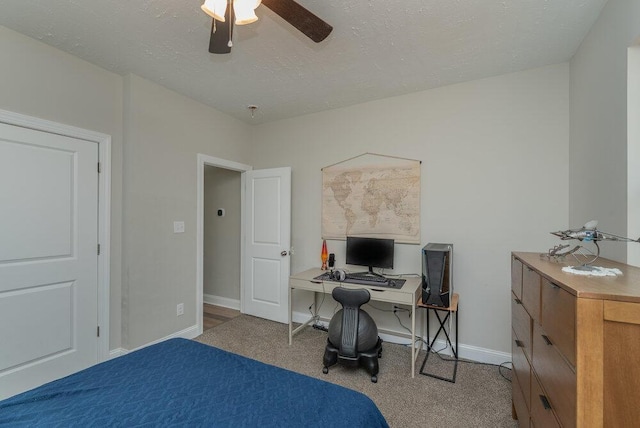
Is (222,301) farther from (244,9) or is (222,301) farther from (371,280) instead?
(244,9)

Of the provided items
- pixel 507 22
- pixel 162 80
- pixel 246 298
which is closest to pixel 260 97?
pixel 162 80

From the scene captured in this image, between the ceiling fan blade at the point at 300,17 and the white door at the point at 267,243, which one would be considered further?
the white door at the point at 267,243

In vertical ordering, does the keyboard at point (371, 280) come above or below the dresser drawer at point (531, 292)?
below

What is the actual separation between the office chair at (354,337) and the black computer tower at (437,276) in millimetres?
537

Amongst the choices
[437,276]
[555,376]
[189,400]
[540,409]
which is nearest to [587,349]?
[555,376]

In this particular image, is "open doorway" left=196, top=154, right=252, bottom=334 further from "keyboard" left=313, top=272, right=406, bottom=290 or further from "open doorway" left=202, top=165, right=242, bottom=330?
"keyboard" left=313, top=272, right=406, bottom=290

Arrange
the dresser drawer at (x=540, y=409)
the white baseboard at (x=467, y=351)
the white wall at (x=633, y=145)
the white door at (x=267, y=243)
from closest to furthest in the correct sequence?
1. the dresser drawer at (x=540, y=409)
2. the white wall at (x=633, y=145)
3. the white baseboard at (x=467, y=351)
4. the white door at (x=267, y=243)

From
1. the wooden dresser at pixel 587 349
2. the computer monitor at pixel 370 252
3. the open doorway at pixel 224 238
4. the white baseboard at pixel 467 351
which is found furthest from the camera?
the open doorway at pixel 224 238

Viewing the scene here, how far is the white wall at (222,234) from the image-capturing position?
4246 mm

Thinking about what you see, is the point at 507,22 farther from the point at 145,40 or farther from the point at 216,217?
the point at 216,217

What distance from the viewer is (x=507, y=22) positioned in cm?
193

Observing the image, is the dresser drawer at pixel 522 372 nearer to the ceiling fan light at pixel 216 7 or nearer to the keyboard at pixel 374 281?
the keyboard at pixel 374 281

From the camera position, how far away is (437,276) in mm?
2455

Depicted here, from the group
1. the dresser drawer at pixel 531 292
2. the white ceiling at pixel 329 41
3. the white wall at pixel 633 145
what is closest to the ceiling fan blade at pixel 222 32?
the white ceiling at pixel 329 41
